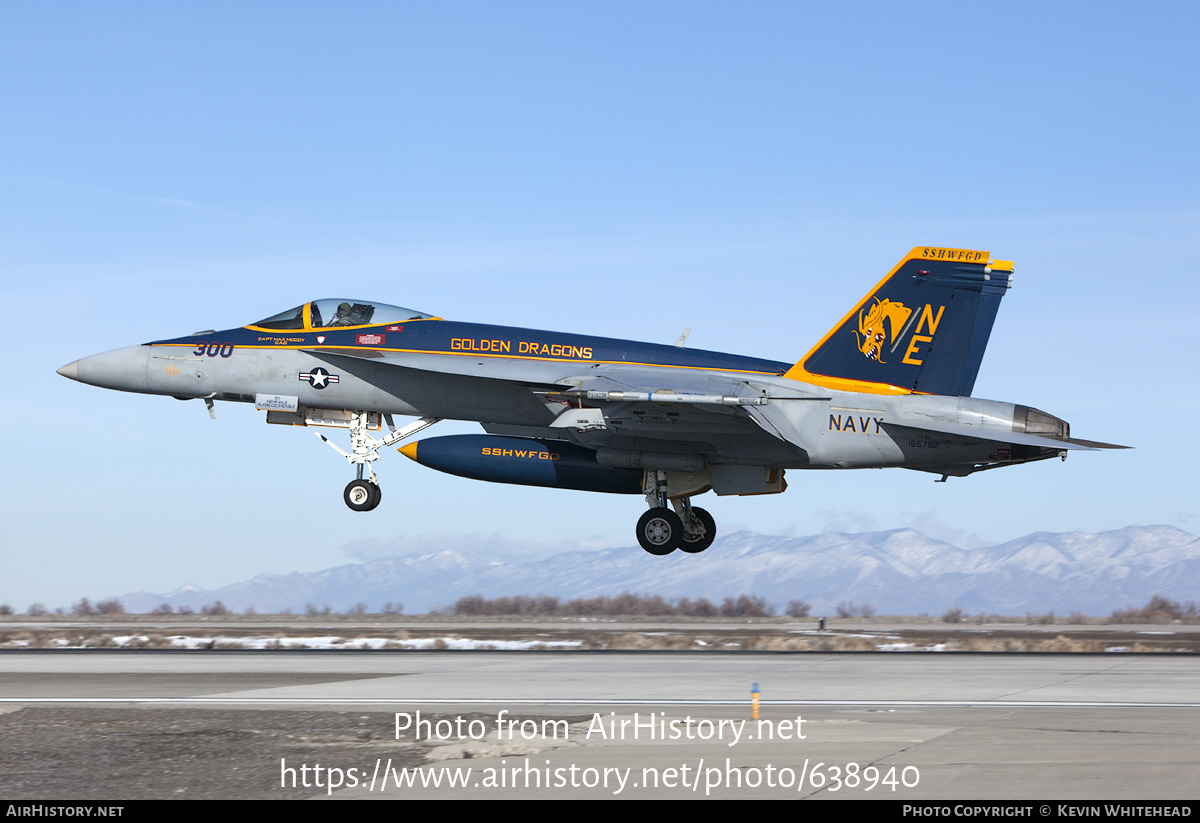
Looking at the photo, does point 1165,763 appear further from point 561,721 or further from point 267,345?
point 267,345

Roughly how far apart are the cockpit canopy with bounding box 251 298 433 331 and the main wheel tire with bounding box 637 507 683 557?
627cm

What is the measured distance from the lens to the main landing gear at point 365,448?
80.0 ft

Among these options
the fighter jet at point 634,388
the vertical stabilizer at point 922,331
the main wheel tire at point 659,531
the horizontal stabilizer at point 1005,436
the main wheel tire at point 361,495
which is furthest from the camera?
the main wheel tire at point 659,531

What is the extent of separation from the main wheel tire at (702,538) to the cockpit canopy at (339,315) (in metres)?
7.18

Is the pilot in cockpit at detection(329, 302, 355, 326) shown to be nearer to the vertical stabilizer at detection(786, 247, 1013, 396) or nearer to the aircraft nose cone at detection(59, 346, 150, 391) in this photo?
the aircraft nose cone at detection(59, 346, 150, 391)

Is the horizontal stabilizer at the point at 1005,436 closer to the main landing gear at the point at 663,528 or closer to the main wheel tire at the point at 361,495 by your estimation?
the main landing gear at the point at 663,528

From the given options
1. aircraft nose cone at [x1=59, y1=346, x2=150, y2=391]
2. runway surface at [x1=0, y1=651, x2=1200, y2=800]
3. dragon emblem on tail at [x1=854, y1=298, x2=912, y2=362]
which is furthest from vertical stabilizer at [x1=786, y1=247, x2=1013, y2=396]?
aircraft nose cone at [x1=59, y1=346, x2=150, y2=391]

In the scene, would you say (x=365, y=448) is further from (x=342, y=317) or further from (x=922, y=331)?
(x=922, y=331)

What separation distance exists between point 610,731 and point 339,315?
1499cm

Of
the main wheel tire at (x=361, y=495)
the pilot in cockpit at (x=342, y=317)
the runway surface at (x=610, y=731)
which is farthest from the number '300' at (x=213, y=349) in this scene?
the runway surface at (x=610, y=731)

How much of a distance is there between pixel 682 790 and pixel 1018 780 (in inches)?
105

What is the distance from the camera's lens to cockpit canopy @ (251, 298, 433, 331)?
24766mm

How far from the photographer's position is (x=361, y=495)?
24344 mm

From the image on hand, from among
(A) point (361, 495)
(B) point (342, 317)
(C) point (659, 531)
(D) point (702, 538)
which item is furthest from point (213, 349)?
(D) point (702, 538)
